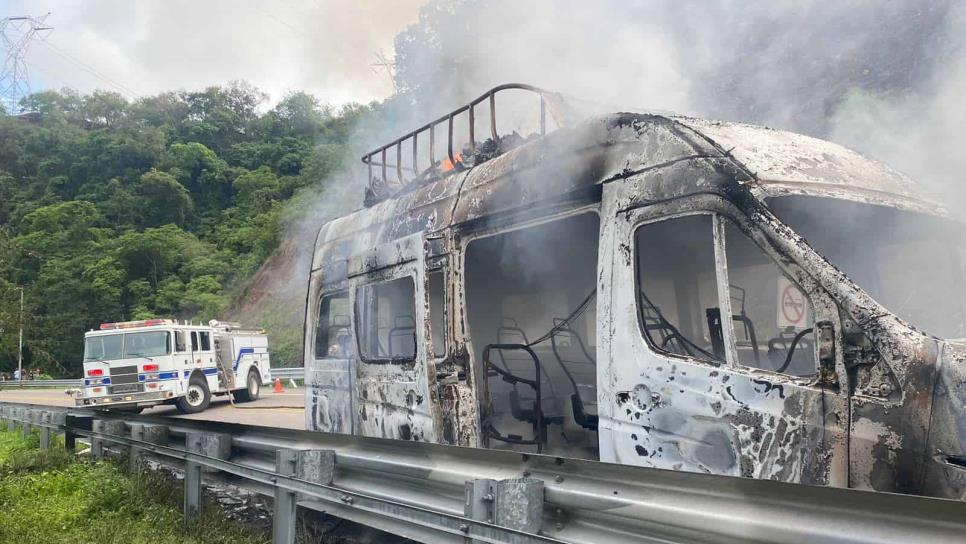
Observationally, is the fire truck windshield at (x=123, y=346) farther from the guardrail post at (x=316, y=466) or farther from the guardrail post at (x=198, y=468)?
the guardrail post at (x=316, y=466)

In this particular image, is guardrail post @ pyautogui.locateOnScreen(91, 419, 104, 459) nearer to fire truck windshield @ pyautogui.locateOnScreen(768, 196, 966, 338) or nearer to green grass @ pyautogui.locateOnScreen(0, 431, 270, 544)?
green grass @ pyautogui.locateOnScreen(0, 431, 270, 544)

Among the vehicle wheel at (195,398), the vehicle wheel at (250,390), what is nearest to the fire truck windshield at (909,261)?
the vehicle wheel at (195,398)

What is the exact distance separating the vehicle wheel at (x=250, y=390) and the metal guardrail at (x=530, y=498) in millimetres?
16367

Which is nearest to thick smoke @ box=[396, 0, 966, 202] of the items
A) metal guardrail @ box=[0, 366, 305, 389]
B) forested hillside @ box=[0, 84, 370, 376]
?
metal guardrail @ box=[0, 366, 305, 389]

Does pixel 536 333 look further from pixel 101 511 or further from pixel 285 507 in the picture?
pixel 101 511

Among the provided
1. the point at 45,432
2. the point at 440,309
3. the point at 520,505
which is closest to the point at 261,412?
the point at 45,432

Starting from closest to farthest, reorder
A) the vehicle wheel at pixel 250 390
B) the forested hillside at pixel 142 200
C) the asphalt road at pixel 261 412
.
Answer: the asphalt road at pixel 261 412 → the vehicle wheel at pixel 250 390 → the forested hillside at pixel 142 200

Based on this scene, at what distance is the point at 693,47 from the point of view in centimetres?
1553

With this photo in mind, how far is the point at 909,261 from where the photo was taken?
4074 millimetres

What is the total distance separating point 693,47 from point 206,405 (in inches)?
566

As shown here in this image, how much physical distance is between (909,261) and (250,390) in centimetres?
1907

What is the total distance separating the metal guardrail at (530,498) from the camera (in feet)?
6.03

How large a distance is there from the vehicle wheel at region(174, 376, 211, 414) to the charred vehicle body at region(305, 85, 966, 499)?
1205 centimetres

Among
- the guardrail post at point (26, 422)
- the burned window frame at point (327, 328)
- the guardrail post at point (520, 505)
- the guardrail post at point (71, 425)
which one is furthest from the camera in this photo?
the guardrail post at point (26, 422)
